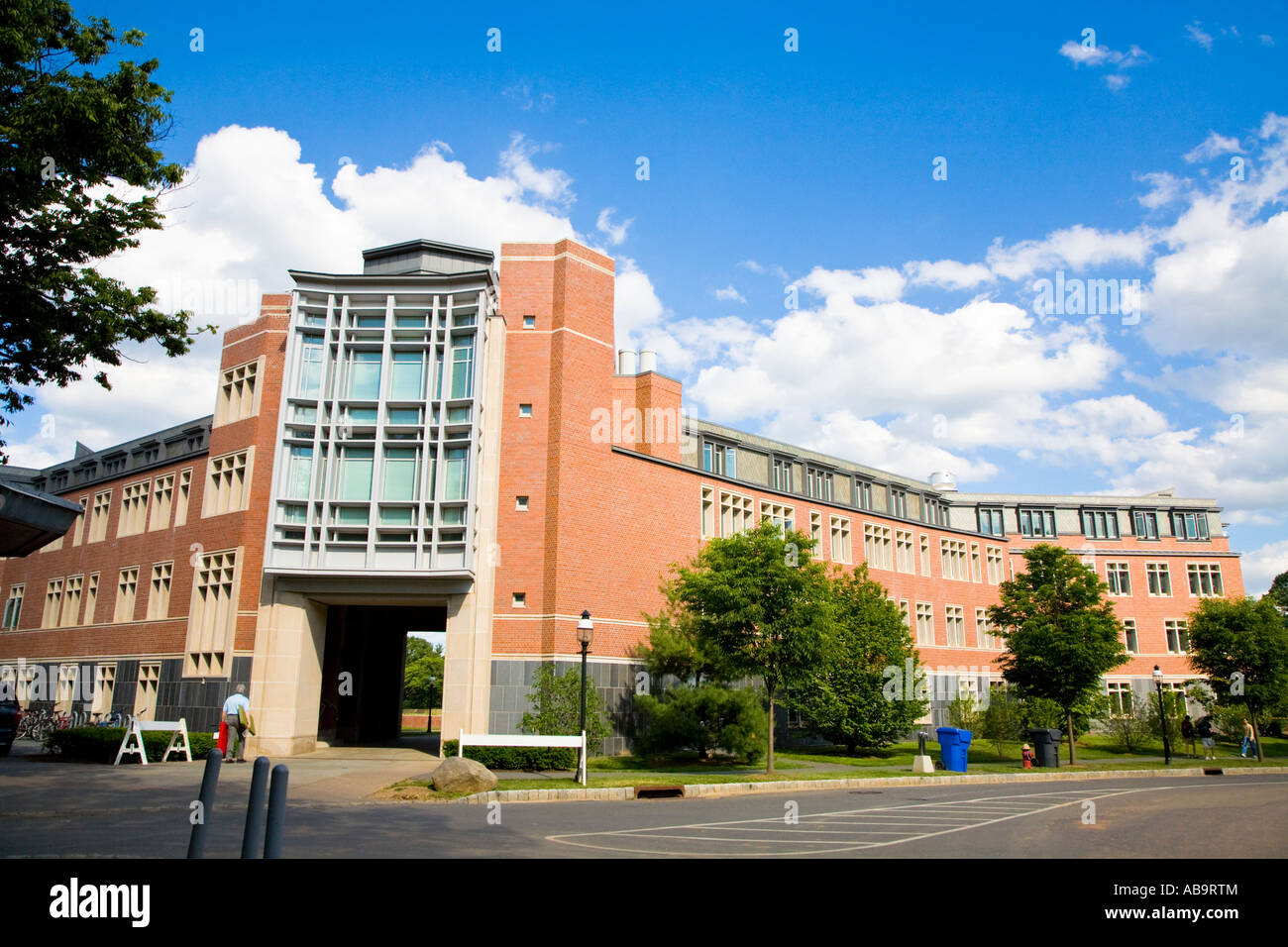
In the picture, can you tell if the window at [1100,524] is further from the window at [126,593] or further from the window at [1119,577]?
the window at [126,593]

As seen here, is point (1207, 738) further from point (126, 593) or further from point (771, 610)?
point (126, 593)

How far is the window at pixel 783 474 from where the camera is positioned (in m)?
40.2

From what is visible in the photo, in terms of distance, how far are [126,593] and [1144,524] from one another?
5908cm

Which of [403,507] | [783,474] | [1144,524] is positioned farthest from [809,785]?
[1144,524]

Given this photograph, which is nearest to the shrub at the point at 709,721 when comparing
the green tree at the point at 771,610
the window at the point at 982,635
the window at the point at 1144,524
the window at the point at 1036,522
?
the green tree at the point at 771,610

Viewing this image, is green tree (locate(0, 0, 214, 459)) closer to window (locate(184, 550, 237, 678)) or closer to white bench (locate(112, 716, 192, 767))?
white bench (locate(112, 716, 192, 767))

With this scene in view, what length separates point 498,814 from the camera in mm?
13312

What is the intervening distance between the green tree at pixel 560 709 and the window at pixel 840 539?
62.1 feet

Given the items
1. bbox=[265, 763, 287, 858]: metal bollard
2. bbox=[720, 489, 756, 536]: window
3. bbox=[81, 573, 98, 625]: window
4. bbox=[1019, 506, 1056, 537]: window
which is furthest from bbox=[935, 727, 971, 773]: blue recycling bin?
bbox=[81, 573, 98, 625]: window

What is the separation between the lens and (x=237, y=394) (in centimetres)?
3297

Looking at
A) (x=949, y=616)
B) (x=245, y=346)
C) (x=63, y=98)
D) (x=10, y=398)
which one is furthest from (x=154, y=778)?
(x=949, y=616)

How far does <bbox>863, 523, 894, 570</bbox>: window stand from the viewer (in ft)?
142

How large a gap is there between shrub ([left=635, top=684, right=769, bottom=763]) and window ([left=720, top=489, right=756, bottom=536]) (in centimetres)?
1021
